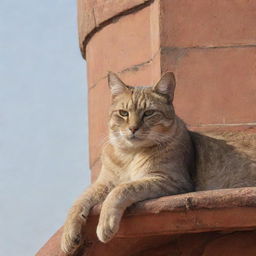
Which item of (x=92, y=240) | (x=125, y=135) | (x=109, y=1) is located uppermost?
(x=109, y=1)

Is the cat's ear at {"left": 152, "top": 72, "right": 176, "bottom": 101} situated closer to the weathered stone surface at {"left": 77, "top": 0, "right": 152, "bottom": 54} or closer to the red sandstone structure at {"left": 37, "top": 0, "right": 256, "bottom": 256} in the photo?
the red sandstone structure at {"left": 37, "top": 0, "right": 256, "bottom": 256}

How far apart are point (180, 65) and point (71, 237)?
140 cm

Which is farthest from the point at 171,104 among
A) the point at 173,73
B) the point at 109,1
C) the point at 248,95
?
the point at 109,1

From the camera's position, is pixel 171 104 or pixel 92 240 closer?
pixel 92 240

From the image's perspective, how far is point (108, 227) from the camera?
142 inches

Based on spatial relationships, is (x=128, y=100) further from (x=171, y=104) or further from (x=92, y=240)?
(x=92, y=240)

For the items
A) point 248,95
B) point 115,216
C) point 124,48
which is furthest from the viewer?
point 124,48

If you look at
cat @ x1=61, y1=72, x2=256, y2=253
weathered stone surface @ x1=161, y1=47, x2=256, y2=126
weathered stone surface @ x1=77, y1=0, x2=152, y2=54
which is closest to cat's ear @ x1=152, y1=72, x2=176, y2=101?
cat @ x1=61, y1=72, x2=256, y2=253

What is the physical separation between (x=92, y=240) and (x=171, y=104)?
1.05 metres

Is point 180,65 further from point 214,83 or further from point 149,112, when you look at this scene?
point 149,112

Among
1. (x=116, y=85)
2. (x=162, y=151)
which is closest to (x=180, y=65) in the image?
(x=116, y=85)

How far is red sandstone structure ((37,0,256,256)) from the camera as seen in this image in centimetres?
381

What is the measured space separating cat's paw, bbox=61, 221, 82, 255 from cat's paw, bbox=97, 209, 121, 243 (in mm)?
183

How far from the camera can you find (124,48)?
5191mm
